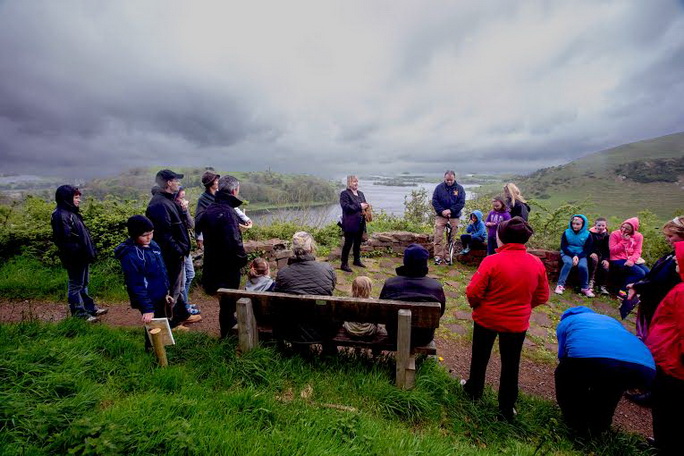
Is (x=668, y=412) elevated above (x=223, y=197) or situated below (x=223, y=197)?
below

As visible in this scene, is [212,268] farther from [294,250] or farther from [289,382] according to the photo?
[289,382]

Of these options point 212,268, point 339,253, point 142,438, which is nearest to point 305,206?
point 339,253

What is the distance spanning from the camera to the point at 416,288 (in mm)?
2807

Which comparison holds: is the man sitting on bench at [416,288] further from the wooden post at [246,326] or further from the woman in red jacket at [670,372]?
the woman in red jacket at [670,372]

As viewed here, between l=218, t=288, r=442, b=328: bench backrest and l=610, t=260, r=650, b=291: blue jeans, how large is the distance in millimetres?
5551

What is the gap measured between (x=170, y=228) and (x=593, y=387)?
15.1 feet

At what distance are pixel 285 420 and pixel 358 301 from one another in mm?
1069

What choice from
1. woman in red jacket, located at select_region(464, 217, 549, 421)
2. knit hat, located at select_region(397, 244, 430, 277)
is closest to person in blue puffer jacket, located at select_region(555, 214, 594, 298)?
woman in red jacket, located at select_region(464, 217, 549, 421)

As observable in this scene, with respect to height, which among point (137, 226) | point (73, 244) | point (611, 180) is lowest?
point (73, 244)

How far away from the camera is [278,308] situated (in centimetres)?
279

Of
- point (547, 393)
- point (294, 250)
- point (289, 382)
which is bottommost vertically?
point (547, 393)

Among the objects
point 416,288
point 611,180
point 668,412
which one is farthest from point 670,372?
point 611,180

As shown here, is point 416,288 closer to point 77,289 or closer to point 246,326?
point 246,326

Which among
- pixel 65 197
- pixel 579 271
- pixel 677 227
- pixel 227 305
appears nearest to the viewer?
pixel 227 305
